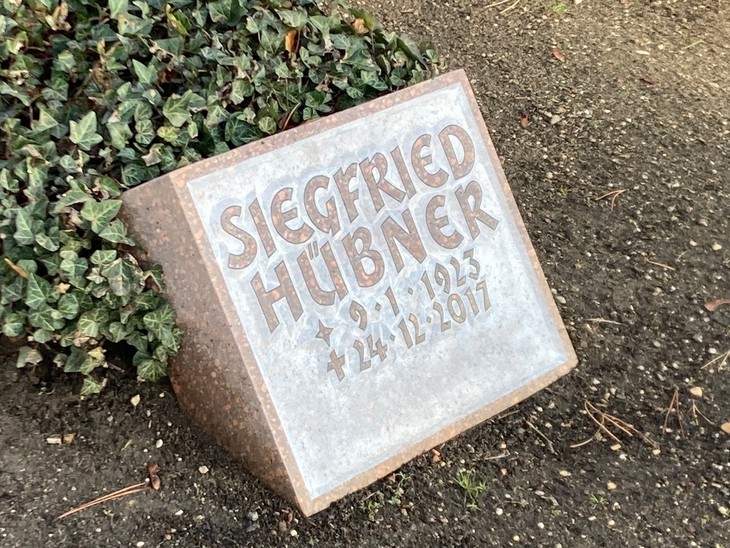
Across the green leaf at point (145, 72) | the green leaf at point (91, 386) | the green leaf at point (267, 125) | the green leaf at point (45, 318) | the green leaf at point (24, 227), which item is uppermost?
the green leaf at point (145, 72)

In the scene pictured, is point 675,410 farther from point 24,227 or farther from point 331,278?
point 24,227

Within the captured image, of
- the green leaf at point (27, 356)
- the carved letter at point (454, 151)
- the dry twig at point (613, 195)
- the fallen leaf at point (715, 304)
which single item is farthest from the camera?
the dry twig at point (613, 195)

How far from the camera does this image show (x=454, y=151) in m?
1.89

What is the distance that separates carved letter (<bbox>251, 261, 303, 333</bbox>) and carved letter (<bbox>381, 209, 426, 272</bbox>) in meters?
0.28

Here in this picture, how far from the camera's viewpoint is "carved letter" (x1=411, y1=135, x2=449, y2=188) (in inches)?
72.4

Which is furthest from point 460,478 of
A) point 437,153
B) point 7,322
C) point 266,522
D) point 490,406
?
point 7,322

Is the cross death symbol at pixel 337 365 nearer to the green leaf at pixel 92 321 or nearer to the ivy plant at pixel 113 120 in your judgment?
the ivy plant at pixel 113 120

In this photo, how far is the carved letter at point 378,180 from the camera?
177 cm

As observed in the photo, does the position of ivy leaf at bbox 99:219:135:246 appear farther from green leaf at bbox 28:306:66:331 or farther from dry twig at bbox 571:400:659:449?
dry twig at bbox 571:400:659:449

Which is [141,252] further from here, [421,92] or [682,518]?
[682,518]

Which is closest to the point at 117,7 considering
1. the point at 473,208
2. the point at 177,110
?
the point at 177,110

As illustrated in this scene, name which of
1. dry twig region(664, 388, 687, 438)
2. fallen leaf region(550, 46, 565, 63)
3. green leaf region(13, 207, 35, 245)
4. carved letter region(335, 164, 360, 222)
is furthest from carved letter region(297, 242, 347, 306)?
fallen leaf region(550, 46, 565, 63)

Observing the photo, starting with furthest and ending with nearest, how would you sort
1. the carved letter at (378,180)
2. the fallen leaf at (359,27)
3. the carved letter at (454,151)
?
the fallen leaf at (359,27)
the carved letter at (454,151)
the carved letter at (378,180)

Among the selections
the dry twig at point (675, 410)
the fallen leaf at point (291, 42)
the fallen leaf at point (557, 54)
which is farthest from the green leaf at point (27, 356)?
the fallen leaf at point (557, 54)
